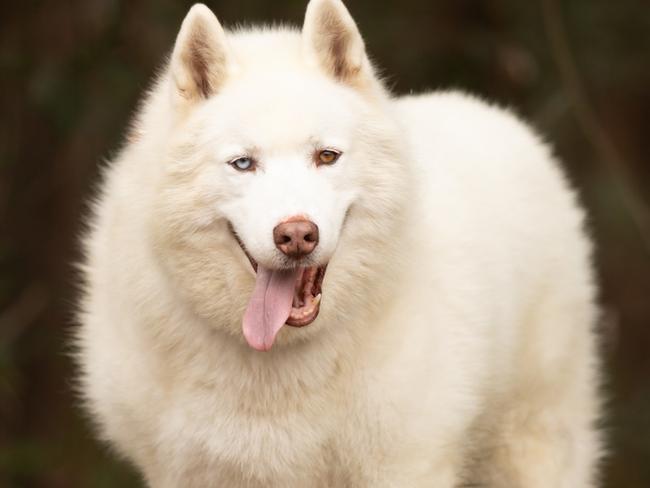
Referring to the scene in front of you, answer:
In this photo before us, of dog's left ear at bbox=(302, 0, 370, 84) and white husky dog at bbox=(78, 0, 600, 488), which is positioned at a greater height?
dog's left ear at bbox=(302, 0, 370, 84)

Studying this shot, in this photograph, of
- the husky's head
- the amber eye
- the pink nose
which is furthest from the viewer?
the amber eye

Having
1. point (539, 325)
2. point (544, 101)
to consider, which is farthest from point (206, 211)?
point (544, 101)

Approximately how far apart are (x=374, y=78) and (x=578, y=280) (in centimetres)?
142

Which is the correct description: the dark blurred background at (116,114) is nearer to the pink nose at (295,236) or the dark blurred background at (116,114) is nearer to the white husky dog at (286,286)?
the white husky dog at (286,286)

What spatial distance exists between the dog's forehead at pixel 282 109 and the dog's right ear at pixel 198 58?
0.07 m

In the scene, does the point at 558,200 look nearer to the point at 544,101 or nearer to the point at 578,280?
the point at 578,280

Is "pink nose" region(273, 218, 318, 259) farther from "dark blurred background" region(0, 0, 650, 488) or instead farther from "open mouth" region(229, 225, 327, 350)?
"dark blurred background" region(0, 0, 650, 488)

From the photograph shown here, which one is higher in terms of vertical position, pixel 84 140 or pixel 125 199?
pixel 84 140

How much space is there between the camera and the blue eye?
4270mm

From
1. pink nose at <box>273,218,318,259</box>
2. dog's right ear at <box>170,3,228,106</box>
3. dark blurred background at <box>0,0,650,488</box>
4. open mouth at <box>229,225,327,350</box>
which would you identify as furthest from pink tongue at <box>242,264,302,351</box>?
dark blurred background at <box>0,0,650,488</box>

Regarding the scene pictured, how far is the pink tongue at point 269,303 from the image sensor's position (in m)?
4.30

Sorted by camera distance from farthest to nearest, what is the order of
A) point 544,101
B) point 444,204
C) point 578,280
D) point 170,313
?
1. point 544,101
2. point 578,280
3. point 444,204
4. point 170,313

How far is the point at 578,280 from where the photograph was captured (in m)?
5.59

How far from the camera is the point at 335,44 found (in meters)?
4.54
